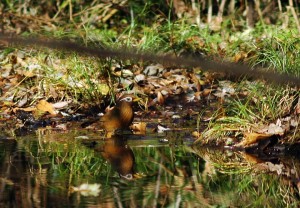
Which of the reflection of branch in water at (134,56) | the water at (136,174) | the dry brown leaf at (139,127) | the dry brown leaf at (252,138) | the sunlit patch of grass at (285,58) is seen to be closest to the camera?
the reflection of branch in water at (134,56)

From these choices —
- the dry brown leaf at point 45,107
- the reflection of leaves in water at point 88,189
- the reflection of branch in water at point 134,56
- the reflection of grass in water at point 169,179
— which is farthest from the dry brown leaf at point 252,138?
the reflection of branch in water at point 134,56

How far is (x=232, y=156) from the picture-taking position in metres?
6.27

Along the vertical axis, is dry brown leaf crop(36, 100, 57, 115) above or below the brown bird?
above

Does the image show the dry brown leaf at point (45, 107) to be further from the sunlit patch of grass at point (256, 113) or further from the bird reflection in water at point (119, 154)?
the sunlit patch of grass at point (256, 113)

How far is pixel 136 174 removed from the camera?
541 cm

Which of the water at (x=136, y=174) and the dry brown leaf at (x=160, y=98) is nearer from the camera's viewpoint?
the water at (x=136, y=174)

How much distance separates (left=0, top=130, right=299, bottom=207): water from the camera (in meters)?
4.59

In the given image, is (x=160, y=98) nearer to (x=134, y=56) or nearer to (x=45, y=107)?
(x=45, y=107)

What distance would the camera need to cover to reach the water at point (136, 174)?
4590mm

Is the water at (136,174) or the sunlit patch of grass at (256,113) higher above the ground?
the sunlit patch of grass at (256,113)

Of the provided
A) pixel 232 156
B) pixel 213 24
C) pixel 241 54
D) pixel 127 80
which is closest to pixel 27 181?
pixel 232 156

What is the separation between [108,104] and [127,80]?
83 centimetres

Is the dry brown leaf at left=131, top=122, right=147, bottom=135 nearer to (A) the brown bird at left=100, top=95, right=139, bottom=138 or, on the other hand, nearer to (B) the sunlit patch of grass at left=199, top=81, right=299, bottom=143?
→ (A) the brown bird at left=100, top=95, right=139, bottom=138

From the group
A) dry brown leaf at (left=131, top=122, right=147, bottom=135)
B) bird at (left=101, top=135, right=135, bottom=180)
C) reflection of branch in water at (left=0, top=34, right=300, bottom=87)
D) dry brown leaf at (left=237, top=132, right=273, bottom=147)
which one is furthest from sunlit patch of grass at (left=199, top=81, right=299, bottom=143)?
reflection of branch in water at (left=0, top=34, right=300, bottom=87)
